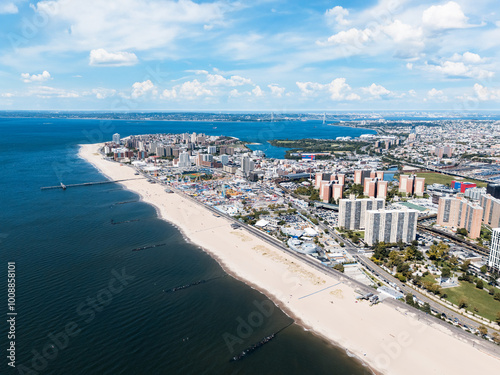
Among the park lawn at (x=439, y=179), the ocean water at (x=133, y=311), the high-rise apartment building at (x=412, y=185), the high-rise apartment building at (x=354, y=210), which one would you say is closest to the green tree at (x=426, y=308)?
the ocean water at (x=133, y=311)

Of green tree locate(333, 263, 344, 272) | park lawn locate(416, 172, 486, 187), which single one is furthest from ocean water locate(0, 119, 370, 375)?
park lawn locate(416, 172, 486, 187)

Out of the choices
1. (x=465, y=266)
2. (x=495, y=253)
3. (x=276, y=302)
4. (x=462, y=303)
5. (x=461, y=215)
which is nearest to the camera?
(x=462, y=303)

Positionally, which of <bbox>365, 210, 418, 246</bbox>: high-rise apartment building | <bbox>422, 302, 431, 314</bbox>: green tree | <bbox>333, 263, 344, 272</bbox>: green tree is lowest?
<bbox>422, 302, 431, 314</bbox>: green tree

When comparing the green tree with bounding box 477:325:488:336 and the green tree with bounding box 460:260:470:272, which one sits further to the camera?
the green tree with bounding box 460:260:470:272

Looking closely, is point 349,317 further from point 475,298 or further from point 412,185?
point 412,185

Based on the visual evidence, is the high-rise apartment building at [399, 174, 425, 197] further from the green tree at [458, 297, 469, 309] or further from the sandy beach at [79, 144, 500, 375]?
the green tree at [458, 297, 469, 309]

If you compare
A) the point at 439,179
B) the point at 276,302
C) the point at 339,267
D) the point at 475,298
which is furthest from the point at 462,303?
the point at 439,179
